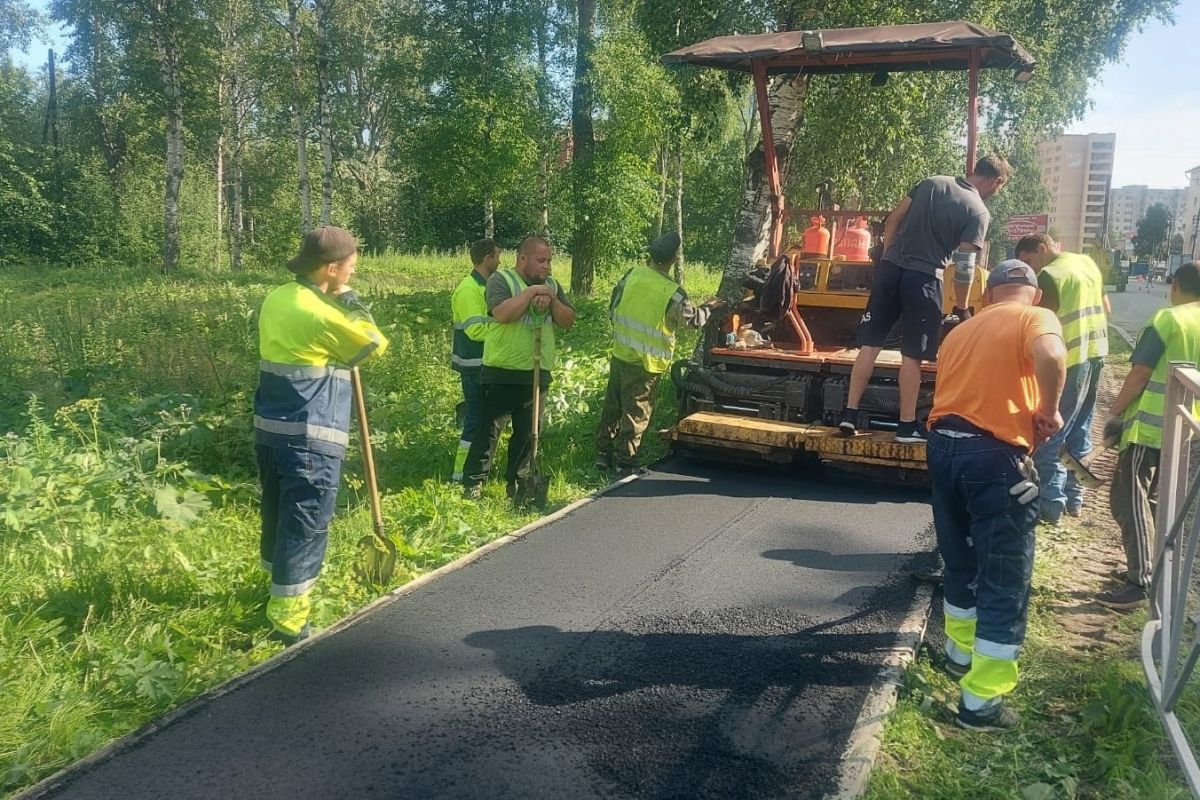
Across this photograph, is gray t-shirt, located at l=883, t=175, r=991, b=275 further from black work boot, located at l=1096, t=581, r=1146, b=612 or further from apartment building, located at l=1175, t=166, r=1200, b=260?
apartment building, located at l=1175, t=166, r=1200, b=260

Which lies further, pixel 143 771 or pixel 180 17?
pixel 180 17

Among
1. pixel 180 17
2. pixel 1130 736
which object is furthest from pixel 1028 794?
pixel 180 17

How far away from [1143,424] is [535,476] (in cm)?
343

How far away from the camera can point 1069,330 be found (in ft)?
17.6

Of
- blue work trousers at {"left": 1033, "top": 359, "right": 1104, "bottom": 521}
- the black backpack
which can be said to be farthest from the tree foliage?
blue work trousers at {"left": 1033, "top": 359, "right": 1104, "bottom": 521}

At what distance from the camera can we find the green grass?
3332mm

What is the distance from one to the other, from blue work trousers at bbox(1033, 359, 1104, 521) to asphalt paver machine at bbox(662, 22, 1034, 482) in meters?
0.78

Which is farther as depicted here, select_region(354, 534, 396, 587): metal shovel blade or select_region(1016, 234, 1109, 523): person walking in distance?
select_region(1016, 234, 1109, 523): person walking in distance

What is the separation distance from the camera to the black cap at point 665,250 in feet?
20.2

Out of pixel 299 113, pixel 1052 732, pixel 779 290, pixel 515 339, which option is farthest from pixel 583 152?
pixel 1052 732

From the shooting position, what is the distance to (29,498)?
468 centimetres

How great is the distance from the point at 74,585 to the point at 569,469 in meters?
3.36

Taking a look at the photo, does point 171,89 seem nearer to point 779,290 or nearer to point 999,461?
point 779,290

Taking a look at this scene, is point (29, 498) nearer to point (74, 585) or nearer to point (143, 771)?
point (74, 585)
